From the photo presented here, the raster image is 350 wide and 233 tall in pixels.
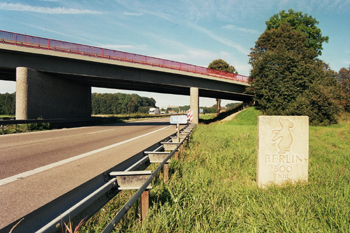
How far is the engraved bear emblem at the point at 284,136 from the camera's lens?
16.3 feet

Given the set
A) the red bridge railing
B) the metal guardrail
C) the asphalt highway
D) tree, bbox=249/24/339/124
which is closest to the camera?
the metal guardrail

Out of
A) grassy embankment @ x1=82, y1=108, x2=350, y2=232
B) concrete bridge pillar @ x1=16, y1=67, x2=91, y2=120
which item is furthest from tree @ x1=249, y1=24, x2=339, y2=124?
grassy embankment @ x1=82, y1=108, x2=350, y2=232

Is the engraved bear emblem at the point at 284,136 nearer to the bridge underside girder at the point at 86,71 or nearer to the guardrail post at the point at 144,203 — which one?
the guardrail post at the point at 144,203

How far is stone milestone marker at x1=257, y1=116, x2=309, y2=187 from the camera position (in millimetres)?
4922

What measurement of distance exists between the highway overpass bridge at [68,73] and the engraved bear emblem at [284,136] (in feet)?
73.5

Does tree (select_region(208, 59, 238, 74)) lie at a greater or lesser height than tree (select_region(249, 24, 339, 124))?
greater

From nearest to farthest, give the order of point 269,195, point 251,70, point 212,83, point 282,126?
1. point 269,195
2. point 282,126
3. point 212,83
4. point 251,70

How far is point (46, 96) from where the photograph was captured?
23875 mm

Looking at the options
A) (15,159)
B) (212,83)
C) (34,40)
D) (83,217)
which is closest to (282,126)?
(83,217)

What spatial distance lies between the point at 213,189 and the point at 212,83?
31300 millimetres

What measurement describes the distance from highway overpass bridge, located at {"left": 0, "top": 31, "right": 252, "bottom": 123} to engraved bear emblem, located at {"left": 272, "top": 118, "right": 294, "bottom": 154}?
73.5 feet

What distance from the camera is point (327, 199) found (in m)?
3.75

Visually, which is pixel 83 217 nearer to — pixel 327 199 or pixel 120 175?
pixel 120 175

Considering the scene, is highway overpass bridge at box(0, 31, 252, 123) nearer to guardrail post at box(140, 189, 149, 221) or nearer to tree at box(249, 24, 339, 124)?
tree at box(249, 24, 339, 124)
